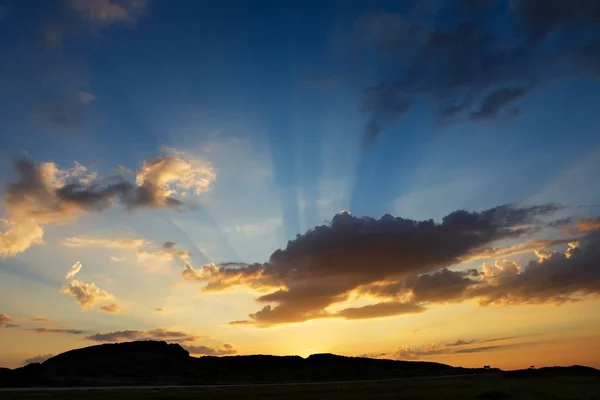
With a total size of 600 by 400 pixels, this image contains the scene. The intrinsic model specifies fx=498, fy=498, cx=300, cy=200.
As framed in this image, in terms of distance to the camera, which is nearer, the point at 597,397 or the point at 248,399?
the point at 597,397

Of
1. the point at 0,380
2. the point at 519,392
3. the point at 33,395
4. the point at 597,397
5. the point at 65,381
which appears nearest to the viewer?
the point at 597,397

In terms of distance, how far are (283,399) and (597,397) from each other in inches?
2357

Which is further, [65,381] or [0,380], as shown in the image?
[65,381]

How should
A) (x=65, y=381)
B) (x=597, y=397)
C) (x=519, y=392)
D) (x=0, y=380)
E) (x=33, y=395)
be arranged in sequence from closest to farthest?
(x=597, y=397) < (x=33, y=395) < (x=519, y=392) < (x=0, y=380) < (x=65, y=381)

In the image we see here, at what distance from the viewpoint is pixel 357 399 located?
97500 mm

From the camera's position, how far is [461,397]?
96.6 metres

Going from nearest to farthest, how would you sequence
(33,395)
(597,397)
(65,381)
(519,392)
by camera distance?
(597,397) → (33,395) → (519,392) → (65,381)

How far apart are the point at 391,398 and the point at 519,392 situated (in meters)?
28.9

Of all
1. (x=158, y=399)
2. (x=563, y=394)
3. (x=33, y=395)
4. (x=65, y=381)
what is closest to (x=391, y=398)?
(x=563, y=394)

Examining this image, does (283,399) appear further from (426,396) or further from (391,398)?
(426,396)

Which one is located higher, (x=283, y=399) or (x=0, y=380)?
(x=0, y=380)

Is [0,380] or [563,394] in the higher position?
[0,380]

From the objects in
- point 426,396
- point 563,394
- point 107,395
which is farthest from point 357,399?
point 107,395

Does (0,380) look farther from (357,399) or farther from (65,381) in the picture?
(357,399)
